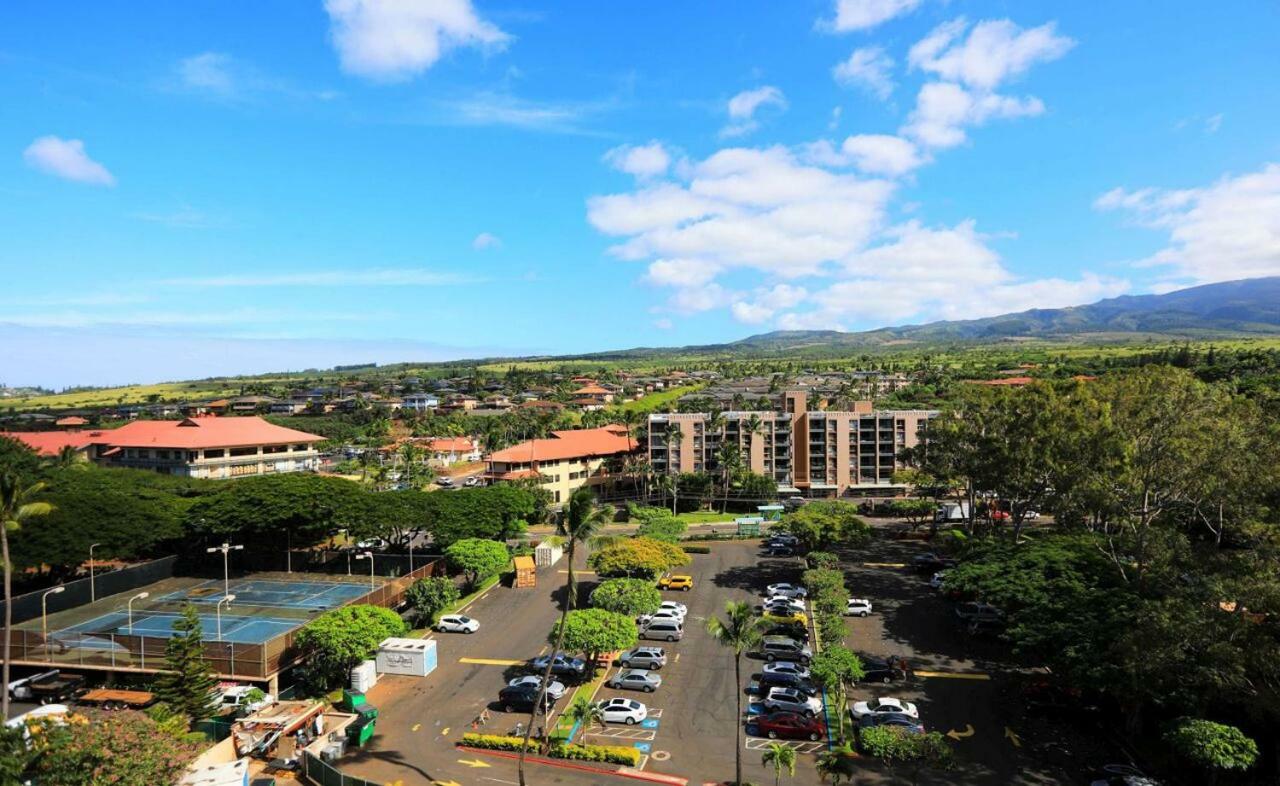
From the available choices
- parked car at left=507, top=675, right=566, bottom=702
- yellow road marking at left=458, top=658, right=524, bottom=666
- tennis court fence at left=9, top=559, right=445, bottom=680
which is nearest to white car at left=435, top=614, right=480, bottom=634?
yellow road marking at left=458, top=658, right=524, bottom=666

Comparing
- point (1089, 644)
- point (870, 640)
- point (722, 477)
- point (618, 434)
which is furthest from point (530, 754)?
point (618, 434)

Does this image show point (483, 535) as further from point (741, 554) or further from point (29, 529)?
point (29, 529)

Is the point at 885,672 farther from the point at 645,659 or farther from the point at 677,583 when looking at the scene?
the point at 677,583

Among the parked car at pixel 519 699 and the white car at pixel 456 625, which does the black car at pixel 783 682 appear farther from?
the white car at pixel 456 625

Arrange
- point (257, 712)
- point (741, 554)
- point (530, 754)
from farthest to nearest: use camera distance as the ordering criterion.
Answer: point (741, 554) < point (257, 712) < point (530, 754)

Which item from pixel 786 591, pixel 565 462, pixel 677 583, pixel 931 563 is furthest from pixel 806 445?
pixel 677 583
